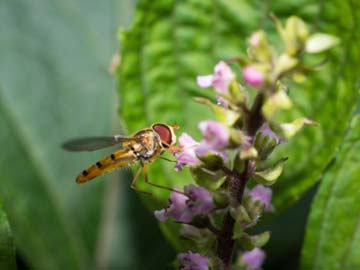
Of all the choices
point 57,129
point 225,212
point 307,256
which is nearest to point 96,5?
point 57,129

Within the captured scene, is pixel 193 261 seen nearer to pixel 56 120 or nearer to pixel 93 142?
pixel 93 142

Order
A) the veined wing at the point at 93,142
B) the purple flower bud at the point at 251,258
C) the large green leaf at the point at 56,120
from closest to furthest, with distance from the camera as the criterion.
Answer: the purple flower bud at the point at 251,258, the veined wing at the point at 93,142, the large green leaf at the point at 56,120

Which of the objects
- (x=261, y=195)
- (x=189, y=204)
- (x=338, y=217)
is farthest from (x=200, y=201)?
(x=338, y=217)

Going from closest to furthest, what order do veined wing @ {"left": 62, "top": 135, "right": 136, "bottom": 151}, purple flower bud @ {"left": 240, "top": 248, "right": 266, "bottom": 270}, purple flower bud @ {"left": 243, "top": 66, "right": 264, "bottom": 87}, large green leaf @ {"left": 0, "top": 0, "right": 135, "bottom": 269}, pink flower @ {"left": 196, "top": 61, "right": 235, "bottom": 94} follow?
purple flower bud @ {"left": 243, "top": 66, "right": 264, "bottom": 87}
pink flower @ {"left": 196, "top": 61, "right": 235, "bottom": 94}
purple flower bud @ {"left": 240, "top": 248, "right": 266, "bottom": 270}
veined wing @ {"left": 62, "top": 135, "right": 136, "bottom": 151}
large green leaf @ {"left": 0, "top": 0, "right": 135, "bottom": 269}

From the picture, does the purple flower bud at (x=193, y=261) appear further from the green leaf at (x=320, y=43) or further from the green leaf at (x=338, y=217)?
the green leaf at (x=338, y=217)

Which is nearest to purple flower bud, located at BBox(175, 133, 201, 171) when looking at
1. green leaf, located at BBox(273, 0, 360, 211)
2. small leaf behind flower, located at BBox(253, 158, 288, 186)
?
small leaf behind flower, located at BBox(253, 158, 288, 186)

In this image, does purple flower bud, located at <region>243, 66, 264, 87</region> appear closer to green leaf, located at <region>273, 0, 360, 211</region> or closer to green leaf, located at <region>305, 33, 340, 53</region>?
green leaf, located at <region>305, 33, 340, 53</region>

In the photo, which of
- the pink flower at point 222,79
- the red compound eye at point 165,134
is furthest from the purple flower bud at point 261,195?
the red compound eye at point 165,134

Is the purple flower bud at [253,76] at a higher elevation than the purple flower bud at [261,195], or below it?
higher
